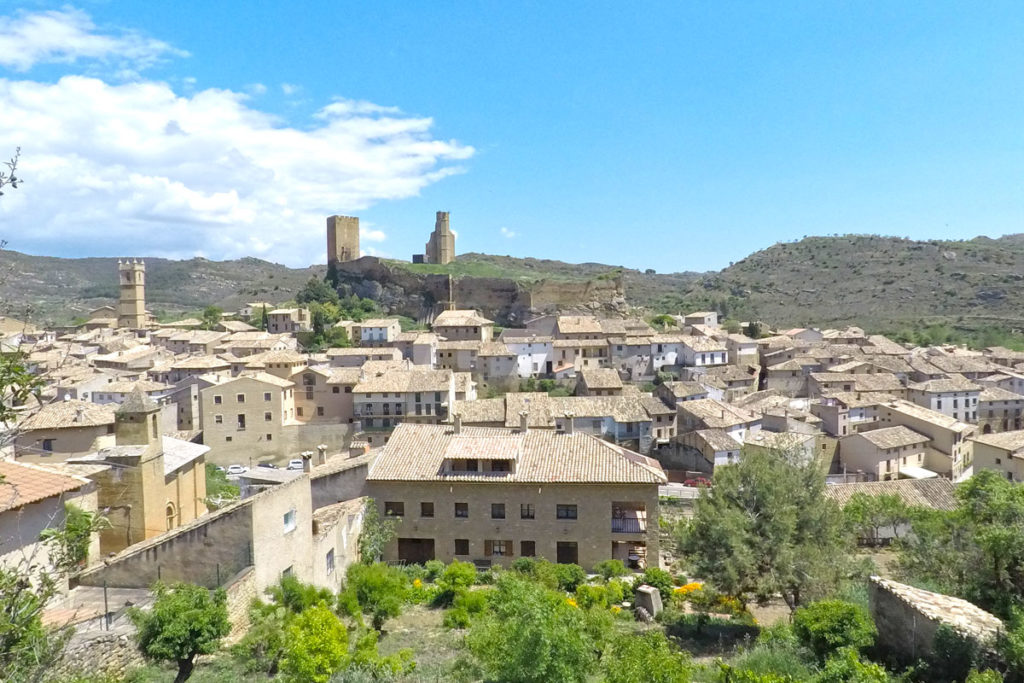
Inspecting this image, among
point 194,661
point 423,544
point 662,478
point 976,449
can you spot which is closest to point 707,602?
point 662,478

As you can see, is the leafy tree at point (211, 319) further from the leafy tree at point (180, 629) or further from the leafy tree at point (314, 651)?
the leafy tree at point (314, 651)

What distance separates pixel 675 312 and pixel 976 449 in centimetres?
5646

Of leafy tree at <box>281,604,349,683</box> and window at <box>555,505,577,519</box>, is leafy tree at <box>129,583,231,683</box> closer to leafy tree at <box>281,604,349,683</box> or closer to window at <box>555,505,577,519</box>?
leafy tree at <box>281,604,349,683</box>

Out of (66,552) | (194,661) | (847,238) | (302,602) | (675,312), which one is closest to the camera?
(66,552)

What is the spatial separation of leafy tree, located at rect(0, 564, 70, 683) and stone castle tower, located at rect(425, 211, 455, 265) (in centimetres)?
9328

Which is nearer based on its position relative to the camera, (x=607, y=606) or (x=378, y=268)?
(x=607, y=606)

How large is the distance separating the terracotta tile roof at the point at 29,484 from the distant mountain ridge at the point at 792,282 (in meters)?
68.8

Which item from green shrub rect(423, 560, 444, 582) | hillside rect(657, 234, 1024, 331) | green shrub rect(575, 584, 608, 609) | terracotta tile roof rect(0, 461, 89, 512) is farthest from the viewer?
hillside rect(657, 234, 1024, 331)

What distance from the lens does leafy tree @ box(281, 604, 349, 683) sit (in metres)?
9.62

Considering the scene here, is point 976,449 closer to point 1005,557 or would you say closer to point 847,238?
point 1005,557

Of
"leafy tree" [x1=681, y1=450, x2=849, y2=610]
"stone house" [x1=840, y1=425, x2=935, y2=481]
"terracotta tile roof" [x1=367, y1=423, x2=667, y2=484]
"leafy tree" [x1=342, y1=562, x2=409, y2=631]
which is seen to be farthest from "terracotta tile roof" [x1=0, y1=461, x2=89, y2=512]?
"stone house" [x1=840, y1=425, x2=935, y2=481]

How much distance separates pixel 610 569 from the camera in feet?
65.2

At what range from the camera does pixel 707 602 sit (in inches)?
684

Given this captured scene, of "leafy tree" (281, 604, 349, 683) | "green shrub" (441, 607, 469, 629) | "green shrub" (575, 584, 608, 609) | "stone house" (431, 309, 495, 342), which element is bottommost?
"green shrub" (575, 584, 608, 609)
